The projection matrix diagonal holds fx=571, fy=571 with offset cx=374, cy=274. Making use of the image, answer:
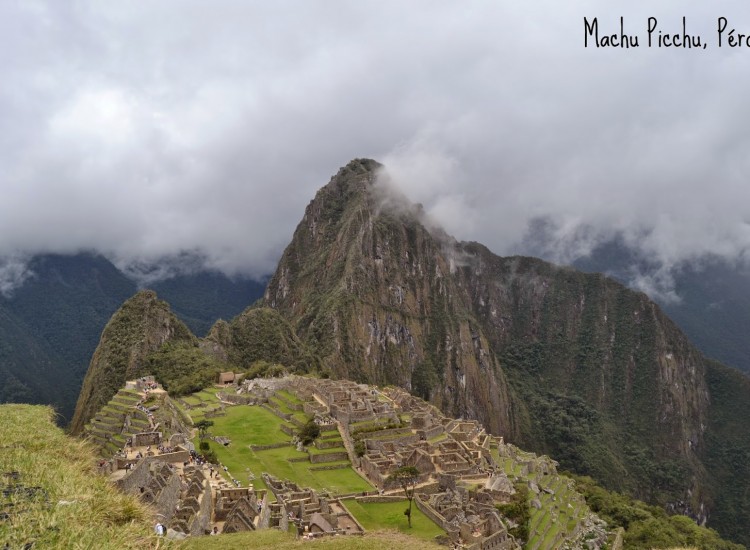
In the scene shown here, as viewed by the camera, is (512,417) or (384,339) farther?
(512,417)

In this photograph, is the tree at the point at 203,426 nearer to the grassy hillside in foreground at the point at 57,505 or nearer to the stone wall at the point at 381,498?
the stone wall at the point at 381,498

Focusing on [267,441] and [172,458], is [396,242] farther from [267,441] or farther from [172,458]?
[172,458]

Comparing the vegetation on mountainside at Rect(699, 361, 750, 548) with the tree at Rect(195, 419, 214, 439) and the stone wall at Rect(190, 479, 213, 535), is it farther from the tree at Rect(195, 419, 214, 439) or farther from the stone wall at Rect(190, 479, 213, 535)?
the stone wall at Rect(190, 479, 213, 535)

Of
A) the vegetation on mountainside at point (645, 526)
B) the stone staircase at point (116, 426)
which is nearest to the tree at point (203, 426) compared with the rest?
the stone staircase at point (116, 426)

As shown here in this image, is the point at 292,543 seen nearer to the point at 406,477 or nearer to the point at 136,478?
the point at 136,478

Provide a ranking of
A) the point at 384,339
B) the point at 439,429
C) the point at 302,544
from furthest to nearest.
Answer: the point at 384,339
the point at 439,429
the point at 302,544

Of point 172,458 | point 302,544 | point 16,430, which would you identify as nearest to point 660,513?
point 172,458
